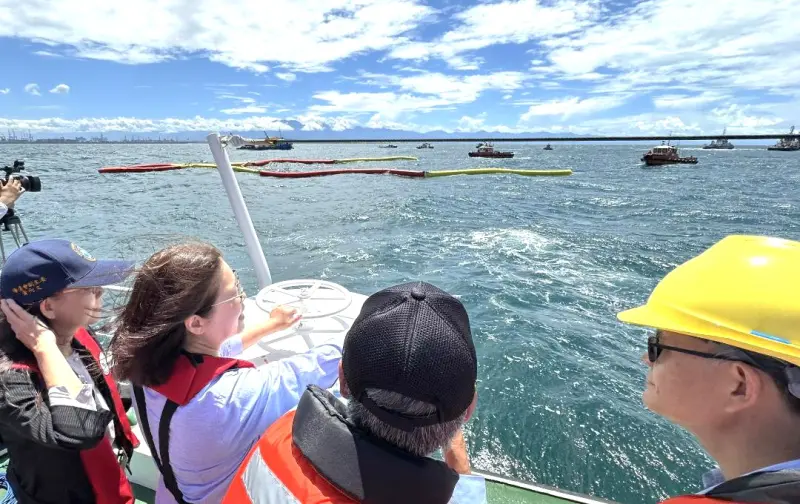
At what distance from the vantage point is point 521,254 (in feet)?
33.7

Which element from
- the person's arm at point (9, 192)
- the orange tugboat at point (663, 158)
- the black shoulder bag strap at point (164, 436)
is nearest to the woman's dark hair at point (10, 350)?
the black shoulder bag strap at point (164, 436)

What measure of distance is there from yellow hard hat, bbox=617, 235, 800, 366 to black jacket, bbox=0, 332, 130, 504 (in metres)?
1.63

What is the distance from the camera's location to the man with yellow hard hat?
844mm

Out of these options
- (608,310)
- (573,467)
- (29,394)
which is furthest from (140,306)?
(608,310)

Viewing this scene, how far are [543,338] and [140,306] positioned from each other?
5.60 metres

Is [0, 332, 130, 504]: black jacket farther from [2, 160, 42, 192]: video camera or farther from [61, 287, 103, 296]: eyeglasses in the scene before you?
[2, 160, 42, 192]: video camera

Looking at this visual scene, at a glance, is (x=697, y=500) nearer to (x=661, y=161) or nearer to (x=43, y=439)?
(x=43, y=439)

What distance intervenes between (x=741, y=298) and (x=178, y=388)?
4.49ft

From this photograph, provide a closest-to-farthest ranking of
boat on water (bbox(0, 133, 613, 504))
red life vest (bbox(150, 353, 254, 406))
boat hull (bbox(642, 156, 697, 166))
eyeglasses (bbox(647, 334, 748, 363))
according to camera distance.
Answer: eyeglasses (bbox(647, 334, 748, 363))
red life vest (bbox(150, 353, 254, 406))
boat on water (bbox(0, 133, 613, 504))
boat hull (bbox(642, 156, 697, 166))

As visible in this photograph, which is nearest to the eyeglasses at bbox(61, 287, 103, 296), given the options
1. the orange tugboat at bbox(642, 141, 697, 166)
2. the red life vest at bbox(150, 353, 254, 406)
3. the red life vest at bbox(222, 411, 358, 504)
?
the red life vest at bbox(150, 353, 254, 406)

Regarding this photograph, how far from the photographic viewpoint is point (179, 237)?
151cm

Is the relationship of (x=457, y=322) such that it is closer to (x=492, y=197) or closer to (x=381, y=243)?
(x=381, y=243)

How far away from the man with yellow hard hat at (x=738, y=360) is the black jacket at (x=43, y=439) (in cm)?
158

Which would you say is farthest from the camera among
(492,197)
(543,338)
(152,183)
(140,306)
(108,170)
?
(108,170)
